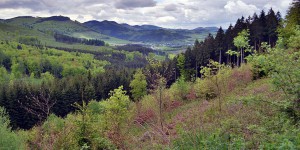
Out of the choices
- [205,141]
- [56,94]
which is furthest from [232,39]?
[205,141]

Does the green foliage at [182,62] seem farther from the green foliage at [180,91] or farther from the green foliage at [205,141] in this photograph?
the green foliage at [205,141]

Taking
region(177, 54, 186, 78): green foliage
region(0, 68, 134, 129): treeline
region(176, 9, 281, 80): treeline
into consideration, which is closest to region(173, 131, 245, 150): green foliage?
region(0, 68, 134, 129): treeline

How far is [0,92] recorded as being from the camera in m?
57.4

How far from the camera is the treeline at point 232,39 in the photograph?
5638 centimetres

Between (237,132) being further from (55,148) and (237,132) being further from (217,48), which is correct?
(217,48)

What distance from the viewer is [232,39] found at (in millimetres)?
59781

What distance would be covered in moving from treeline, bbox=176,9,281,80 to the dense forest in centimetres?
25

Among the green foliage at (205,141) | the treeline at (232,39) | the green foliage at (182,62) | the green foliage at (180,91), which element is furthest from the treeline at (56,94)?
the green foliage at (205,141)

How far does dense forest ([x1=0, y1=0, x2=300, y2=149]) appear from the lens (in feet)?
26.0

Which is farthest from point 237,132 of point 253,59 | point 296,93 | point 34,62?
point 34,62

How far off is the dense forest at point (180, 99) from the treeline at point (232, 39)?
25 centimetres

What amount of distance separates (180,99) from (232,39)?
2545 cm

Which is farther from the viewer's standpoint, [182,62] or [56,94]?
[182,62]

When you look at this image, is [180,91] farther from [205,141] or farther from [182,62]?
[205,141]
